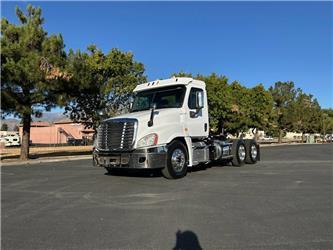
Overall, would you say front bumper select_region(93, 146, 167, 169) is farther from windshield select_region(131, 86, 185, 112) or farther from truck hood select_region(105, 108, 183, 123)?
windshield select_region(131, 86, 185, 112)

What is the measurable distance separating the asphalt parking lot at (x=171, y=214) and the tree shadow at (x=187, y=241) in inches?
0.5

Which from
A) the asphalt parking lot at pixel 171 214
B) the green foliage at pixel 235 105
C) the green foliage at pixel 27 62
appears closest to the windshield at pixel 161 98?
the asphalt parking lot at pixel 171 214

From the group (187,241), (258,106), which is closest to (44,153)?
(258,106)

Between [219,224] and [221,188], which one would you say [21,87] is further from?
[219,224]

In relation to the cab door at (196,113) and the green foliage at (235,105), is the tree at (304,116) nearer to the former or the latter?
the green foliage at (235,105)

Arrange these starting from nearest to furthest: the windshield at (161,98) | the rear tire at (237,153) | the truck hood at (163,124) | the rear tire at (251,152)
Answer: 1. the truck hood at (163,124)
2. the windshield at (161,98)
3. the rear tire at (237,153)
4. the rear tire at (251,152)

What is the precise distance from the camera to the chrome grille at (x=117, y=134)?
12617 mm

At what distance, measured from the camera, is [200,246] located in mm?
5891

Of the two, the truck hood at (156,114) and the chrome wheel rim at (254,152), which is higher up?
the truck hood at (156,114)

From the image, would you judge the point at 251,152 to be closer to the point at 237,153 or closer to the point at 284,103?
the point at 237,153

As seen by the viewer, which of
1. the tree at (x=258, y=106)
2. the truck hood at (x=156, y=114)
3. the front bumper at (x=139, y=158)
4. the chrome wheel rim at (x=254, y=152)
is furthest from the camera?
the tree at (x=258, y=106)

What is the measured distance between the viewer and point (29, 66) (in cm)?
2395

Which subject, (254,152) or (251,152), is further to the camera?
(254,152)

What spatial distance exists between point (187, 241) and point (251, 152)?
12.7 meters
